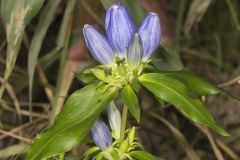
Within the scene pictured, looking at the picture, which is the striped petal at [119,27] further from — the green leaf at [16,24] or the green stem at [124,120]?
the green leaf at [16,24]

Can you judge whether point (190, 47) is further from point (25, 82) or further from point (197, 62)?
point (25, 82)

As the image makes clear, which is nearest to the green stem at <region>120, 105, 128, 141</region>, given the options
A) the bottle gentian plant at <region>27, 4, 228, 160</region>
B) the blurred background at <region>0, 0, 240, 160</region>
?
the bottle gentian plant at <region>27, 4, 228, 160</region>

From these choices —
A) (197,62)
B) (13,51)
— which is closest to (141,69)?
(13,51)

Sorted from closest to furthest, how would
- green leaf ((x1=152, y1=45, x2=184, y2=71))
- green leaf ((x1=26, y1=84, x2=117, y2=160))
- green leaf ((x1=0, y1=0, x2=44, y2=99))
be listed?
green leaf ((x1=26, y1=84, x2=117, y2=160))
green leaf ((x1=0, y1=0, x2=44, y2=99))
green leaf ((x1=152, y1=45, x2=184, y2=71))

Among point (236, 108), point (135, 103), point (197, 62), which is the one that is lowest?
point (236, 108)

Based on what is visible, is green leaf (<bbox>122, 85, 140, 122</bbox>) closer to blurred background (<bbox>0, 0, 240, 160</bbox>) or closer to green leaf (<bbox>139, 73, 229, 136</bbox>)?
green leaf (<bbox>139, 73, 229, 136</bbox>)

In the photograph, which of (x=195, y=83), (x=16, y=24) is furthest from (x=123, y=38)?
(x=16, y=24)

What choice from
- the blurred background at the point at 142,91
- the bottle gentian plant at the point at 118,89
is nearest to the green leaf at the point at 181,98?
the bottle gentian plant at the point at 118,89

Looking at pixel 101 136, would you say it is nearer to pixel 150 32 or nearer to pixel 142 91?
→ pixel 150 32
